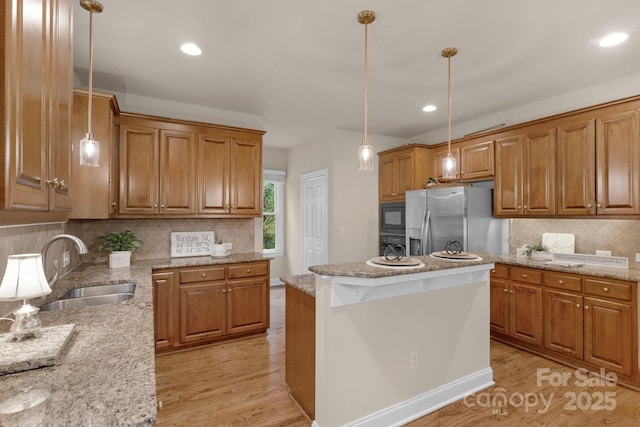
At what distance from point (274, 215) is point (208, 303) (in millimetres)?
3367

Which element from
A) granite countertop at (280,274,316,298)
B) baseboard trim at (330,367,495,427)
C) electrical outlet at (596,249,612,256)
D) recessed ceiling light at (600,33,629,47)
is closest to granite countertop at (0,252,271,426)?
granite countertop at (280,274,316,298)

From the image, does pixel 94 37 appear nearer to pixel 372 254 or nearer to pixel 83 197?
pixel 83 197

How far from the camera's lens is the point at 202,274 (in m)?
3.33

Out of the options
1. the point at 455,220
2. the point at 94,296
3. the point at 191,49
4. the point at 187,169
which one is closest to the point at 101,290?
the point at 94,296

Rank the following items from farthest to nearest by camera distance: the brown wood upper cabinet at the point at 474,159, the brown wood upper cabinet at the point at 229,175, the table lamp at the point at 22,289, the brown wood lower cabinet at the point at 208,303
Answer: the brown wood upper cabinet at the point at 474,159 < the brown wood upper cabinet at the point at 229,175 < the brown wood lower cabinet at the point at 208,303 < the table lamp at the point at 22,289

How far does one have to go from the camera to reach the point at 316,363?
2025 millimetres

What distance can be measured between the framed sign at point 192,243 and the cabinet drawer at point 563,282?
361cm

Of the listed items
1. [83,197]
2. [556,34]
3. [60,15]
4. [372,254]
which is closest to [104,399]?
[60,15]

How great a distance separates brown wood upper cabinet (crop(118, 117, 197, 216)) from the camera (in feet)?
10.7

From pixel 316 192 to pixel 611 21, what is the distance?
3.95 meters

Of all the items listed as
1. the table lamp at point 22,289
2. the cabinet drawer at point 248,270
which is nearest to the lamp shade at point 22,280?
the table lamp at point 22,289

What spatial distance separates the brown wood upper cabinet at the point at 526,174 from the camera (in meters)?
3.31

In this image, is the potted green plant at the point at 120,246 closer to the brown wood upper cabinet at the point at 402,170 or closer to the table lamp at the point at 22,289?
the table lamp at the point at 22,289

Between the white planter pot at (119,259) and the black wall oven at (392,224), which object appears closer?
the white planter pot at (119,259)
